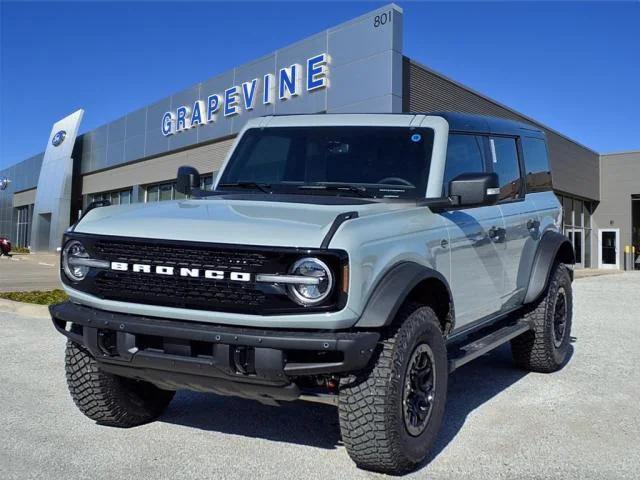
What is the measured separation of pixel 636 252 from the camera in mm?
33219

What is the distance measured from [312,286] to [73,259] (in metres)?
1.38

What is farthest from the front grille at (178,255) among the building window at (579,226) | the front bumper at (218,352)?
the building window at (579,226)

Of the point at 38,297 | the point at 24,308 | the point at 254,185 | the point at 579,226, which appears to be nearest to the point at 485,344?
the point at 254,185

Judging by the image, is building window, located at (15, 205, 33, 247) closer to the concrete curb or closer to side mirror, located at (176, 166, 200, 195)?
the concrete curb

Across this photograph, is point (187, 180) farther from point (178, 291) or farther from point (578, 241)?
point (578, 241)

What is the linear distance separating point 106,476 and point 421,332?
5.85 feet

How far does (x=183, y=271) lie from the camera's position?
3.01 m

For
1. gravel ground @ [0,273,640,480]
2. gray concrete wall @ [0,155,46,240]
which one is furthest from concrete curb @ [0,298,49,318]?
gray concrete wall @ [0,155,46,240]

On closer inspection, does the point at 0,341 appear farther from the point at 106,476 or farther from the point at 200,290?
the point at 200,290

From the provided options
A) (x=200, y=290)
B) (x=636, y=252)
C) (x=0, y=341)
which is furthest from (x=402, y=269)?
(x=636, y=252)

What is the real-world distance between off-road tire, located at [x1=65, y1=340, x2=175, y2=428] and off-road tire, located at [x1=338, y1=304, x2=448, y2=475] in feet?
4.88

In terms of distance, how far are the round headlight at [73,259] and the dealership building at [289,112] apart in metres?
10.2

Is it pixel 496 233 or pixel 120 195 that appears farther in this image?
pixel 120 195

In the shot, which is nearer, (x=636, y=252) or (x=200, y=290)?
(x=200, y=290)
